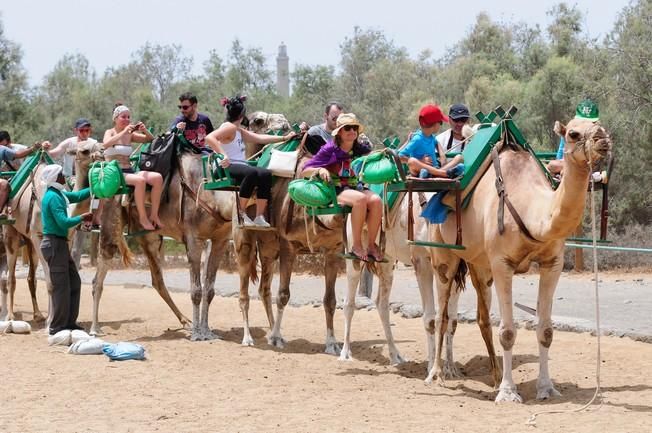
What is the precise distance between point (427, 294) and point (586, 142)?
135 inches

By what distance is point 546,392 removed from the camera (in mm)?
8570

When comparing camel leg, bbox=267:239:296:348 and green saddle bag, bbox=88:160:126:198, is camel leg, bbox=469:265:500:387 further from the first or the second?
green saddle bag, bbox=88:160:126:198

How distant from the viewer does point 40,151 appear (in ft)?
48.7

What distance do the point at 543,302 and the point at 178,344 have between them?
5342 mm

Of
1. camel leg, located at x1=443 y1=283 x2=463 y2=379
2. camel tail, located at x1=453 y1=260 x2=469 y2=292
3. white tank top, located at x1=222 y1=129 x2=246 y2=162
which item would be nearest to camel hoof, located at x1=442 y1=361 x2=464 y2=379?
camel leg, located at x1=443 y1=283 x2=463 y2=379

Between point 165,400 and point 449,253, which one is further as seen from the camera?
point 449,253

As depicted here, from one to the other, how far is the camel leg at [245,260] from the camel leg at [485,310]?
357 cm

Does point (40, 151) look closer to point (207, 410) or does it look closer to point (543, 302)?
point (207, 410)

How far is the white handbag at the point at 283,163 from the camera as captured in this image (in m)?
11.9

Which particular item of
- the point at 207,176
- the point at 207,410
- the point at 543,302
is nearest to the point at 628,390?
the point at 543,302

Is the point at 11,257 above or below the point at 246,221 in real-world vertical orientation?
below

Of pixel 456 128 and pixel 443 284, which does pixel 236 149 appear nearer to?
pixel 456 128

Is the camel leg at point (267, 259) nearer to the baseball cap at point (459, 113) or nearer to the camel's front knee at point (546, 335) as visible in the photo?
the baseball cap at point (459, 113)

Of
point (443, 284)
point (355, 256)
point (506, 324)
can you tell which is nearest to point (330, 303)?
point (355, 256)
